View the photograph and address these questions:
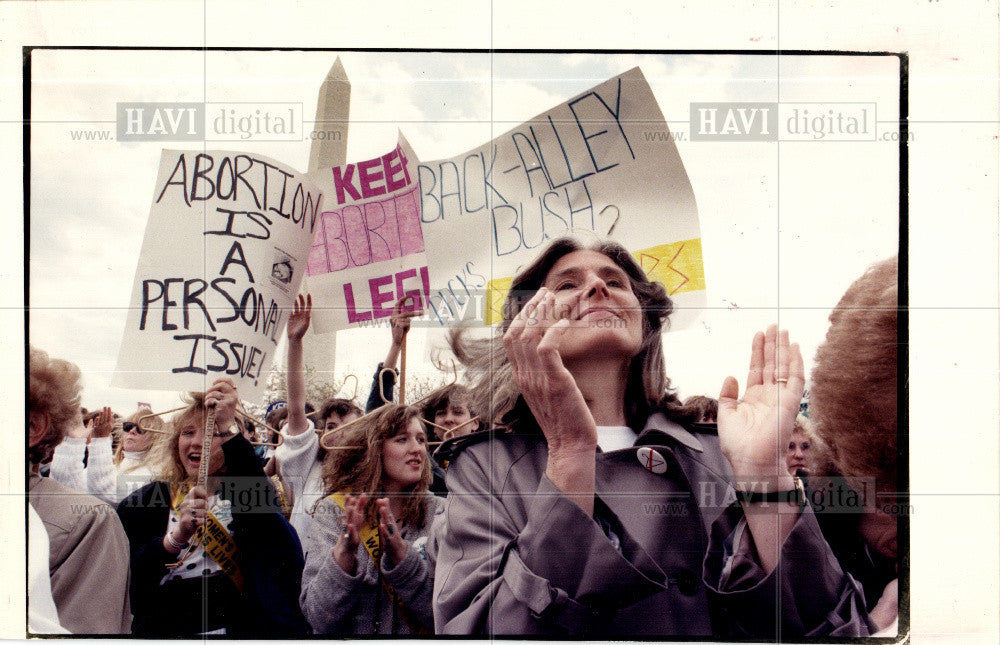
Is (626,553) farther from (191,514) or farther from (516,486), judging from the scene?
(191,514)

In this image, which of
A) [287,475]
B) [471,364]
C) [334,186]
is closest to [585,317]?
[471,364]

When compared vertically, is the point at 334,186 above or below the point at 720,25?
below

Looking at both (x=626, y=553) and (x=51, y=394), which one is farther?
(x=51, y=394)

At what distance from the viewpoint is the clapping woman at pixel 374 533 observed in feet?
10.3

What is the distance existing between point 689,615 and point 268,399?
6.57ft

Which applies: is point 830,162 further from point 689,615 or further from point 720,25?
point 689,615

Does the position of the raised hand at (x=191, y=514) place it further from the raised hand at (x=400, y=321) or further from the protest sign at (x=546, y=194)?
A: the protest sign at (x=546, y=194)

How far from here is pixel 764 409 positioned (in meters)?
3.17

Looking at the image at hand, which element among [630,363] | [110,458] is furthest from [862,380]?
[110,458]

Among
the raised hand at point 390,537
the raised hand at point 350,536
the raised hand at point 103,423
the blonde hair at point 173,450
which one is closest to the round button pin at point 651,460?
the raised hand at point 390,537

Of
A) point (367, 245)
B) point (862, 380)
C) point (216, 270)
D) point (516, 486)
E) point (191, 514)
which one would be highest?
point (367, 245)

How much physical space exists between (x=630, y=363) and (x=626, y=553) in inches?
31.1

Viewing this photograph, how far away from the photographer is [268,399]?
10.5 ft

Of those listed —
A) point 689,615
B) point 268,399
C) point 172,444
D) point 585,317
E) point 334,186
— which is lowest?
point 689,615
